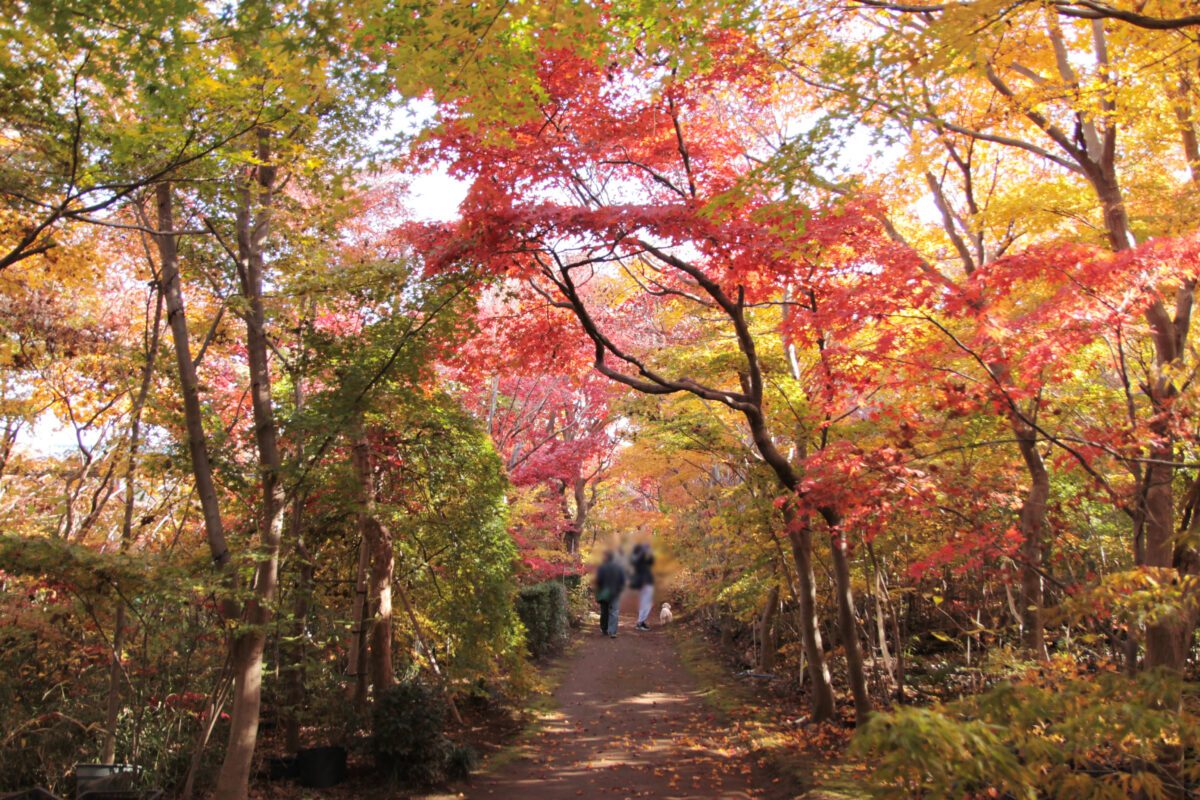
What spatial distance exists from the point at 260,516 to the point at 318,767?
239 centimetres

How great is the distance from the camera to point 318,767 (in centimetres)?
623

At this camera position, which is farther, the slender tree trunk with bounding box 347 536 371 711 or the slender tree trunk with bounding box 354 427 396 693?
the slender tree trunk with bounding box 354 427 396 693

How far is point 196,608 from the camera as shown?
5.50 meters

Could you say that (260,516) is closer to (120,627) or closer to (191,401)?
(120,627)

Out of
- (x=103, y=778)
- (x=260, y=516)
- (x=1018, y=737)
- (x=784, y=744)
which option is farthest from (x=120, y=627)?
(x=784, y=744)

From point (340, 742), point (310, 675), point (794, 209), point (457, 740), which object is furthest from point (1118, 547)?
point (310, 675)

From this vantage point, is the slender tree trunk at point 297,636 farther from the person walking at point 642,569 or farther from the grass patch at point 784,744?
the grass patch at point 784,744

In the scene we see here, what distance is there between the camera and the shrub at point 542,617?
41.4ft

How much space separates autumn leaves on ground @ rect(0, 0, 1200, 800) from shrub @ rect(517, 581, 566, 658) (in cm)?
332

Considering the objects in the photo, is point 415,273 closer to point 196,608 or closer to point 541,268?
point 541,268

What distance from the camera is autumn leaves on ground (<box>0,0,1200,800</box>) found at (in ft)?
11.6

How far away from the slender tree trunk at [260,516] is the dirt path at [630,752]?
2.32 m

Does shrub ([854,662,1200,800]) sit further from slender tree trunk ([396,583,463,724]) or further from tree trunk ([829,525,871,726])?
slender tree trunk ([396,583,463,724])

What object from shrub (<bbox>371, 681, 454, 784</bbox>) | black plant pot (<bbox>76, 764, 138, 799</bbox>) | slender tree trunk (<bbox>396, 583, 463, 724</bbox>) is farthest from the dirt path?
black plant pot (<bbox>76, 764, 138, 799</bbox>)
